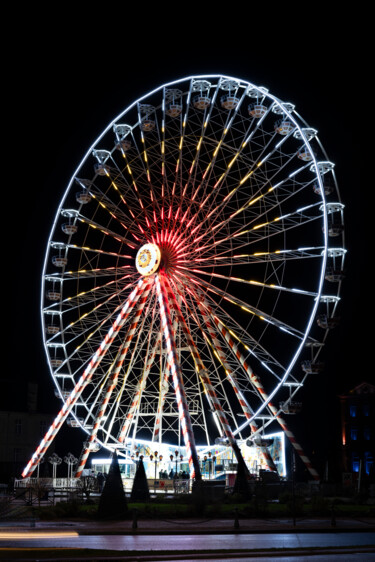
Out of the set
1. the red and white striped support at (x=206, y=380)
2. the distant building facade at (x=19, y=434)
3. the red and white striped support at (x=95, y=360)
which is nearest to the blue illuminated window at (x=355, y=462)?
the distant building facade at (x=19, y=434)

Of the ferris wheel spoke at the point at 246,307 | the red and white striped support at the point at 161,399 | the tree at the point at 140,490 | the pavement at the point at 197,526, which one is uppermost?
the ferris wheel spoke at the point at 246,307

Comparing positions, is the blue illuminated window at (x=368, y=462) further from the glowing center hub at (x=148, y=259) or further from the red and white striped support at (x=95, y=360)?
the glowing center hub at (x=148, y=259)

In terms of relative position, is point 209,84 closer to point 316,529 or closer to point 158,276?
point 158,276

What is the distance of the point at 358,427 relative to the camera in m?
81.5

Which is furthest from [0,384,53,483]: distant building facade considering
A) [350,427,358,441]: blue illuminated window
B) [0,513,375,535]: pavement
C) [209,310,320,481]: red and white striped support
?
[0,513,375,535]: pavement

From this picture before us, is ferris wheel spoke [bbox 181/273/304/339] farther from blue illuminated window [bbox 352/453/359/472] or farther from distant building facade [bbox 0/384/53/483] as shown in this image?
blue illuminated window [bbox 352/453/359/472]

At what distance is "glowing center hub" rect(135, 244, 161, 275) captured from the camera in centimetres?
3762

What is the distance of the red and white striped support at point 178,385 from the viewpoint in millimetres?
33688

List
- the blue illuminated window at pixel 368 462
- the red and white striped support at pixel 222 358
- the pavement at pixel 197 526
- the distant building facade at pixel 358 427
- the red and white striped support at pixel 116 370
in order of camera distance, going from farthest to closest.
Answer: the distant building facade at pixel 358 427
the blue illuminated window at pixel 368 462
the red and white striped support at pixel 116 370
the red and white striped support at pixel 222 358
the pavement at pixel 197 526

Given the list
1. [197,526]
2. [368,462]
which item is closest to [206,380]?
[197,526]

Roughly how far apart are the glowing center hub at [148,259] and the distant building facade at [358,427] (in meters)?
50.2

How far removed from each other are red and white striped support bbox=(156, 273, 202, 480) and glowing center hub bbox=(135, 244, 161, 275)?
0.63 metres

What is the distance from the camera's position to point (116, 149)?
43.6 m

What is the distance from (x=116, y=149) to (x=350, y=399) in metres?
49.7
